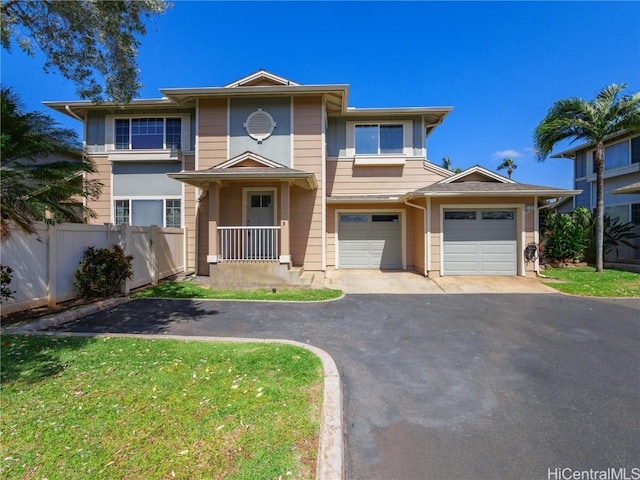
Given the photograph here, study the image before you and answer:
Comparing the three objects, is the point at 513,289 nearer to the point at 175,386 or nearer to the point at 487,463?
the point at 487,463

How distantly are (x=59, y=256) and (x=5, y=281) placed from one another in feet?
4.70

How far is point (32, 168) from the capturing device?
6.02 m

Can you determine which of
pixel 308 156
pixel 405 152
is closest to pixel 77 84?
pixel 308 156

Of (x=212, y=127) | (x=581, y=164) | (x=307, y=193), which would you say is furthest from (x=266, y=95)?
(x=581, y=164)

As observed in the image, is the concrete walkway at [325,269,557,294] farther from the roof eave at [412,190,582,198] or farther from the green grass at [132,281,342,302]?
the roof eave at [412,190,582,198]

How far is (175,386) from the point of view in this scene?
11.4 ft

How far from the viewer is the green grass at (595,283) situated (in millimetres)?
8855

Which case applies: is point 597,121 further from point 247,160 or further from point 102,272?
point 102,272

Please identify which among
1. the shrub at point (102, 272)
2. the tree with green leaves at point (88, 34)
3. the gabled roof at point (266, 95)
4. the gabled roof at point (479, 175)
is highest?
the gabled roof at point (266, 95)

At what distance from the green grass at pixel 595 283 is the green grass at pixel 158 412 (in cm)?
910

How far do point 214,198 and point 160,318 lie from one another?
4674 millimetres

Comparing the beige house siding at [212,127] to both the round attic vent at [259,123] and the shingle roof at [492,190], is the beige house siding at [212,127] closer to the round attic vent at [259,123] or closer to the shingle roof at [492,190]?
the round attic vent at [259,123]

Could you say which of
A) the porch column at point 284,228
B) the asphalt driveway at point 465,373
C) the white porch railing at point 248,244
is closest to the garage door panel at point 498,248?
the asphalt driveway at point 465,373

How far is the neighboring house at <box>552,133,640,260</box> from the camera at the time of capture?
1605 cm
